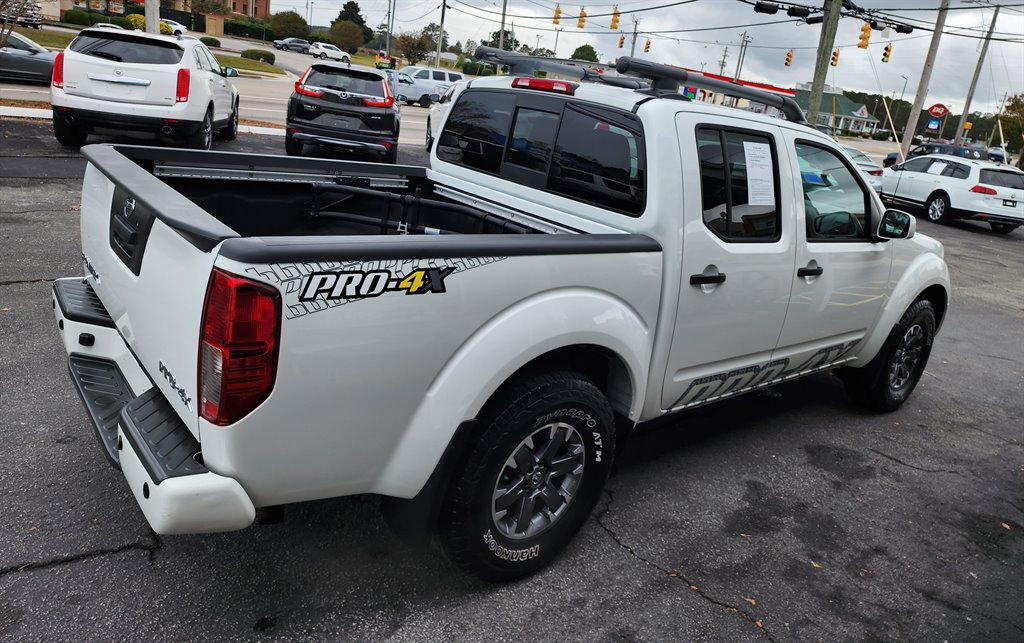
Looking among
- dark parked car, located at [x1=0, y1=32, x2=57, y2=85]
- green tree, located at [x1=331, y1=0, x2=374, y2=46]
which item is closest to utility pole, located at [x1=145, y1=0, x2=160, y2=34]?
dark parked car, located at [x1=0, y1=32, x2=57, y2=85]

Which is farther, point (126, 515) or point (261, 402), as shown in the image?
point (126, 515)

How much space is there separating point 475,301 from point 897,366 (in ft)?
12.9

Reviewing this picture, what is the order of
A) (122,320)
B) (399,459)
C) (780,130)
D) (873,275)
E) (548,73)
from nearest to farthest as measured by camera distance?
(399,459), (122,320), (780,130), (548,73), (873,275)

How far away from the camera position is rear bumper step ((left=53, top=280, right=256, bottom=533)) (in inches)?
84.9

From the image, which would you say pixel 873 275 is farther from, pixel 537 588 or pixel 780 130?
pixel 537 588

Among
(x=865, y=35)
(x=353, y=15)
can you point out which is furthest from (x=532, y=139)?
(x=353, y=15)

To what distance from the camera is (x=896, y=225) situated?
427cm

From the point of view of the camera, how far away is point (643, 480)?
3.99 m

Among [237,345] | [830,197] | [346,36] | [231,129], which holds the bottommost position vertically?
[231,129]

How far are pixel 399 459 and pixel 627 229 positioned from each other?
1.41m

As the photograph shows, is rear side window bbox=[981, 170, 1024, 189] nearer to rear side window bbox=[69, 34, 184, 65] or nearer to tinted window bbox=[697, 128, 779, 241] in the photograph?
rear side window bbox=[69, 34, 184, 65]

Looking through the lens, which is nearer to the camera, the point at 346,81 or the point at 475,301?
the point at 475,301

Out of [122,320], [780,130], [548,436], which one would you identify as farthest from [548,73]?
[122,320]

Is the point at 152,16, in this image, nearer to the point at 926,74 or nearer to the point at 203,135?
the point at 203,135
